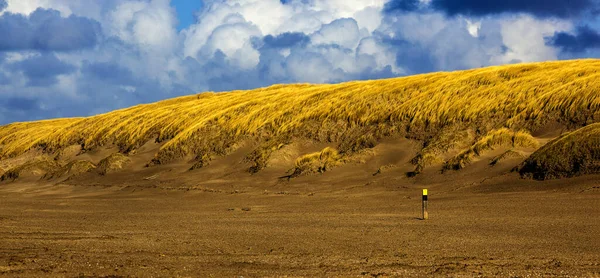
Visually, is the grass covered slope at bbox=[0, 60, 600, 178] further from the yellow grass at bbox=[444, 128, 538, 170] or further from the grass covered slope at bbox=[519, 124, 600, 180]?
the grass covered slope at bbox=[519, 124, 600, 180]

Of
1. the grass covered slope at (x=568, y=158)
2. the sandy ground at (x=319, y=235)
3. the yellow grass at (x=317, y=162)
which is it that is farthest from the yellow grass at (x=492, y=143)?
the yellow grass at (x=317, y=162)

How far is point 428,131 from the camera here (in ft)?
105

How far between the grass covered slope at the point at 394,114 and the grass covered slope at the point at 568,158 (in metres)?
3.29

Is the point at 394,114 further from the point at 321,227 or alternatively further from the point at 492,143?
the point at 321,227

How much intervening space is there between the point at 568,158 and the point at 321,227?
989cm

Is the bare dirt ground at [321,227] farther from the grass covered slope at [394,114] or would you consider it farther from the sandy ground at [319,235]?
the grass covered slope at [394,114]

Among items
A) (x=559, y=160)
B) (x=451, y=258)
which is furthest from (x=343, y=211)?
(x=451, y=258)

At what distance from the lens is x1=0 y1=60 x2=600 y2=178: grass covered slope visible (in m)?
29.2

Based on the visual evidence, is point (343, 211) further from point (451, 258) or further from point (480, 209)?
point (451, 258)

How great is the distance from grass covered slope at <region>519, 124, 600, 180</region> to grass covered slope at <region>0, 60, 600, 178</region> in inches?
130

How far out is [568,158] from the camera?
22.8 meters

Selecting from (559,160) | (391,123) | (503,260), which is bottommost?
(503,260)

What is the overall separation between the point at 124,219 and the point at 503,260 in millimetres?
11916

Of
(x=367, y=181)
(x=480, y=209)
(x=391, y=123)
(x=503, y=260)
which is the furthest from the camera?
(x=391, y=123)
